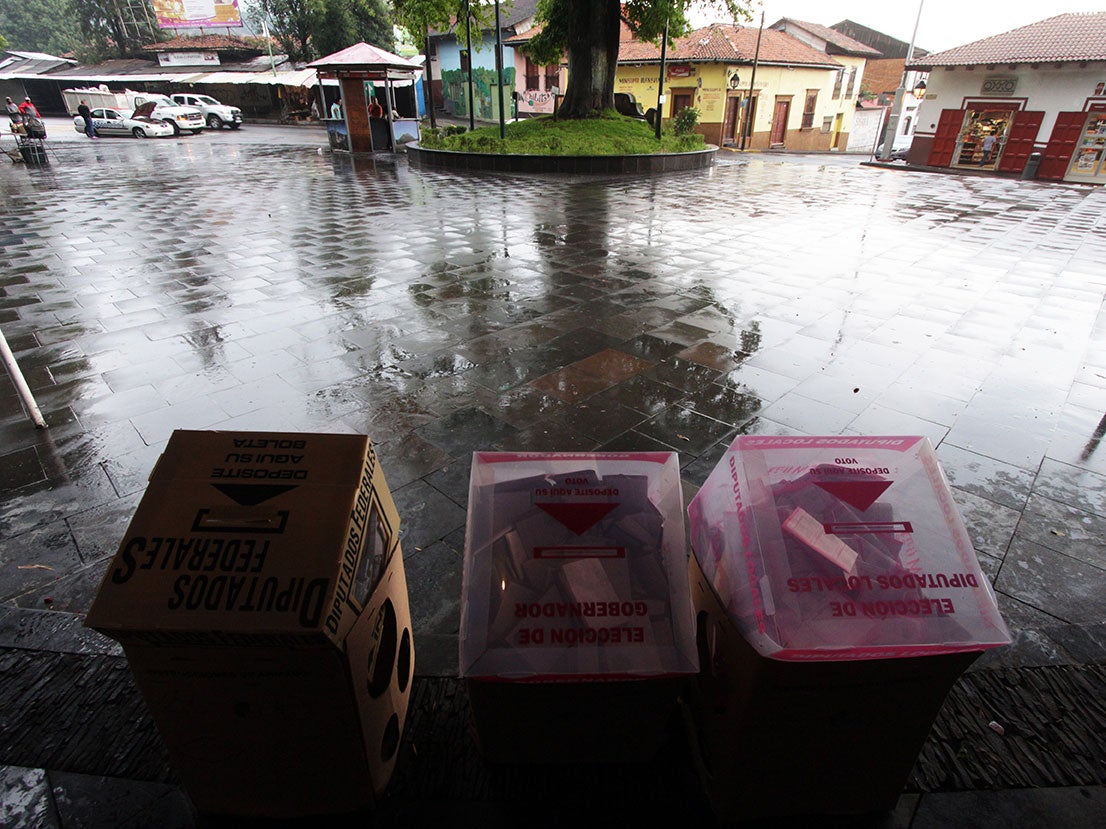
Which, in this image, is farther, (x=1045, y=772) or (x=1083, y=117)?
(x=1083, y=117)

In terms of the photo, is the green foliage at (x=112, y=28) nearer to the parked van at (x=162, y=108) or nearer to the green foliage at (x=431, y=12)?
the parked van at (x=162, y=108)

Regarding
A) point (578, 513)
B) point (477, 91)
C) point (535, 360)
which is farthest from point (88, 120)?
point (578, 513)

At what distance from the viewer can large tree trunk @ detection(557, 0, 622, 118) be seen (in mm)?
16672

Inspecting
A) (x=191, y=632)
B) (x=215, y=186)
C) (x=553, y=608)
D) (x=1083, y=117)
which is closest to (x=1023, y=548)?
(x=553, y=608)

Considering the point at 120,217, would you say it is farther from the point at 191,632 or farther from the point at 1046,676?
the point at 1046,676

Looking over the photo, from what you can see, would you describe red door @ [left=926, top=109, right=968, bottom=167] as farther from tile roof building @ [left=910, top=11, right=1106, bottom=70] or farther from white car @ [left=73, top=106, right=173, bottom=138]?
white car @ [left=73, top=106, right=173, bottom=138]

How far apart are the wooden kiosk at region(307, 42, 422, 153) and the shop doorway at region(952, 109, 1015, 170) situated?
18669mm

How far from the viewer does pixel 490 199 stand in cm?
1180

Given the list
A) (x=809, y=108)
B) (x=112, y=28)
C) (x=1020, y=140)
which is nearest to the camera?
(x=1020, y=140)

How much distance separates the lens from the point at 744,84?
94.3 feet

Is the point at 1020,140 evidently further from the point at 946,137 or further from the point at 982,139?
the point at 946,137

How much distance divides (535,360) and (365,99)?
1809cm

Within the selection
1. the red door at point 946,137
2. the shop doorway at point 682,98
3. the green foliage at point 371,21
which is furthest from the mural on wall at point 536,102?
the red door at point 946,137

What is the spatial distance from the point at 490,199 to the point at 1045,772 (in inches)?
461
